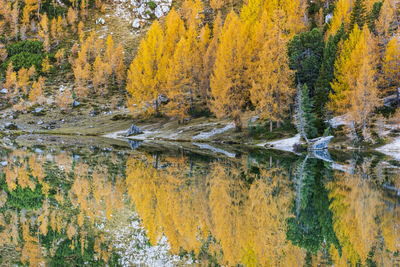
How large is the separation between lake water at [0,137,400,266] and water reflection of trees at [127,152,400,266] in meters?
0.05

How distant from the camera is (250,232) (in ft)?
40.1

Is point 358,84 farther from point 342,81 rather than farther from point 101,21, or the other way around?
point 101,21

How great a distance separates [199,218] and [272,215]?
3.20 meters

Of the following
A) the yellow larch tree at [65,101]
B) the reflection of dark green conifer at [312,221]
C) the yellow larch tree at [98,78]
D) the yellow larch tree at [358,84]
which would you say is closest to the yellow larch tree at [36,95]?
the yellow larch tree at [65,101]

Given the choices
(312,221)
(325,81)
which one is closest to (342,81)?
(325,81)

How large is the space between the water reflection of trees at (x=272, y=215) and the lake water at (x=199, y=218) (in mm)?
45

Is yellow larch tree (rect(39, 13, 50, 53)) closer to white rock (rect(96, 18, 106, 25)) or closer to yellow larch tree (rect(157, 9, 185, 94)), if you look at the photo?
white rock (rect(96, 18, 106, 25))

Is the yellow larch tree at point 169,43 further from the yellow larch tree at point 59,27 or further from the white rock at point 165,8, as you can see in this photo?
the yellow larch tree at point 59,27

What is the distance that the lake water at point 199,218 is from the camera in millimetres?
10633

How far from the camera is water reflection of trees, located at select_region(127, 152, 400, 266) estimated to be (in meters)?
10.5

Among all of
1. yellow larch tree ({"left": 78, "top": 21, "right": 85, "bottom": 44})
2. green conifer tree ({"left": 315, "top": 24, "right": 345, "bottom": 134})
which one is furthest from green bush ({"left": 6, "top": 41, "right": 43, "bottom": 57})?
green conifer tree ({"left": 315, "top": 24, "right": 345, "bottom": 134})

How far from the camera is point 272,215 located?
14.5 metres

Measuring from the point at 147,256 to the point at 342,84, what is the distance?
48.2m

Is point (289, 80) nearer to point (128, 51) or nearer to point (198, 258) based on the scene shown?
point (198, 258)
